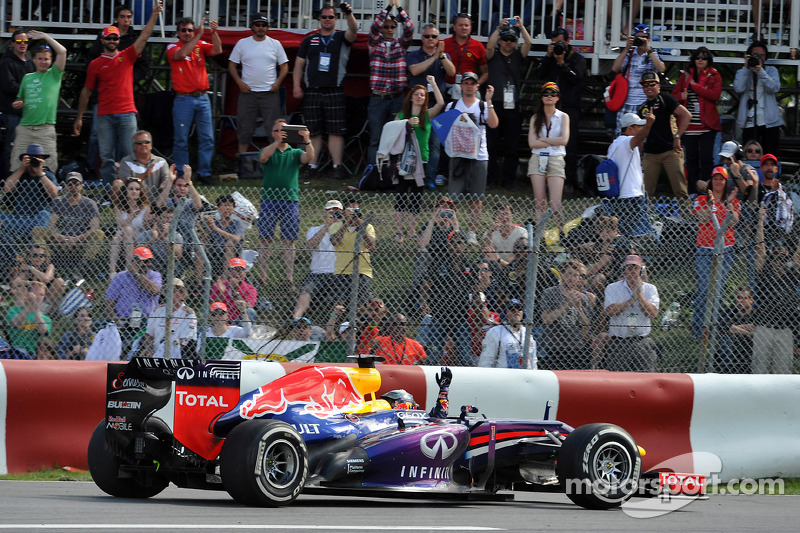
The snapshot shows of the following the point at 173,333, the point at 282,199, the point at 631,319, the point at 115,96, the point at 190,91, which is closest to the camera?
the point at 173,333

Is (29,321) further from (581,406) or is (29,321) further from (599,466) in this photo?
(599,466)

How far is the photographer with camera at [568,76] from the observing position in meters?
15.5

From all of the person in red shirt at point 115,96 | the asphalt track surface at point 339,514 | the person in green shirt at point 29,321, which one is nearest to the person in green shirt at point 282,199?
the person in green shirt at point 29,321

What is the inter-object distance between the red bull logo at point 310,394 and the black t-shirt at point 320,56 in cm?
864

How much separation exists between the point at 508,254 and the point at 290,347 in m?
1.92

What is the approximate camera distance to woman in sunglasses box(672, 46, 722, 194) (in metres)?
15.6

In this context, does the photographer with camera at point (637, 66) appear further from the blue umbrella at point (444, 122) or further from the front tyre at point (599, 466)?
the front tyre at point (599, 466)

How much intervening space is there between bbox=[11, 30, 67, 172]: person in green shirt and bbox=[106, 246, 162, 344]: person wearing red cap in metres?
5.20

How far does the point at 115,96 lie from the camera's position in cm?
1464

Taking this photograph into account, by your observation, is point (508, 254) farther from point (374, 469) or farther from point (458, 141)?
point (458, 141)

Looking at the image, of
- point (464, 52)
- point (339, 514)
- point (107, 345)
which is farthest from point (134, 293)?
point (464, 52)

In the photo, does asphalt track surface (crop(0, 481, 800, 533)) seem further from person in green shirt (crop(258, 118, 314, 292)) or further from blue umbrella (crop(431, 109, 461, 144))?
blue umbrella (crop(431, 109, 461, 144))

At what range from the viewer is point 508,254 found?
972 centimetres

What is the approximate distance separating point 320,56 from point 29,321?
751 cm
